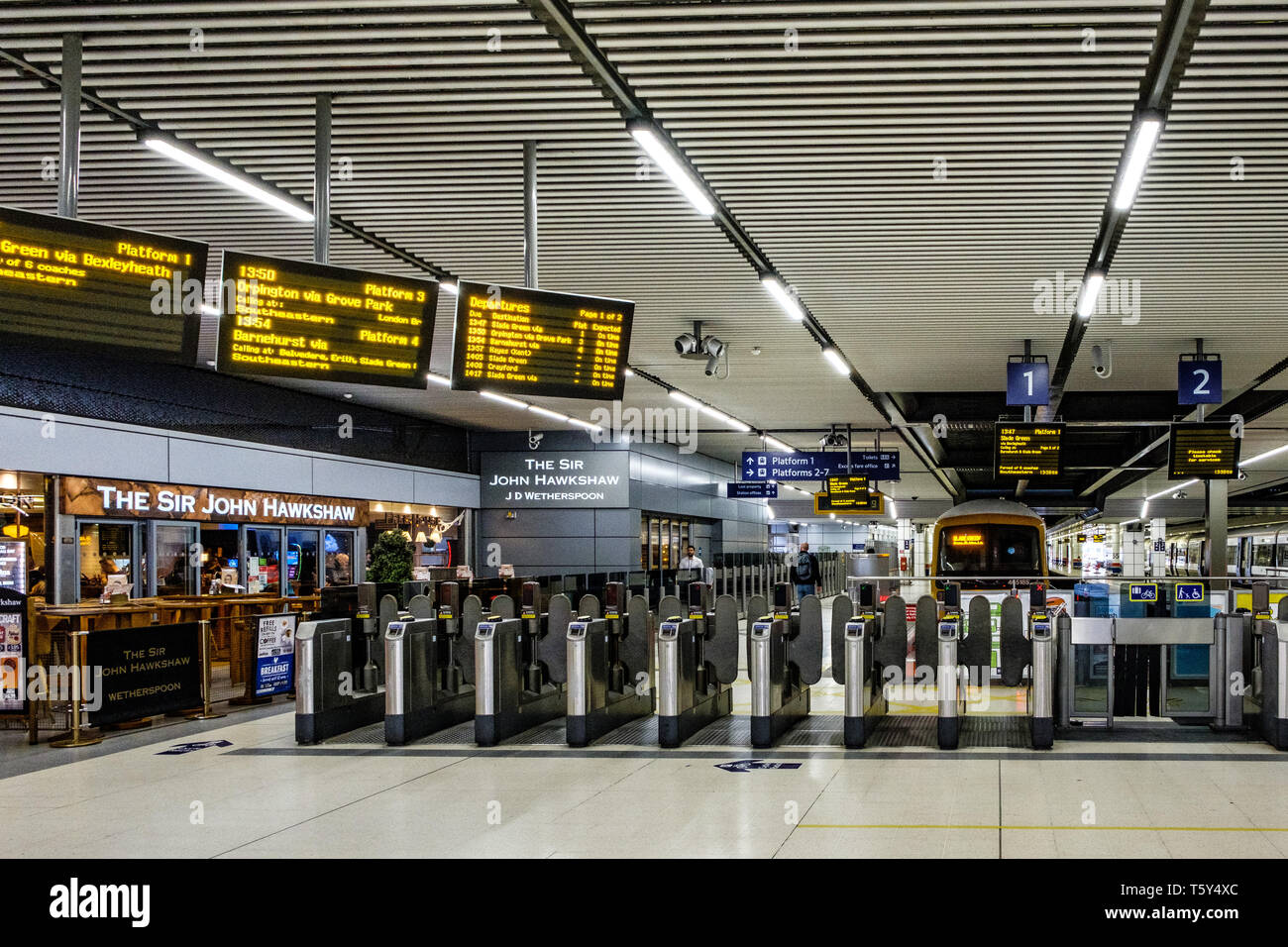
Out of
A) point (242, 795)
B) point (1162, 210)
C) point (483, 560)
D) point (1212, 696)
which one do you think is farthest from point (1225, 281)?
point (483, 560)

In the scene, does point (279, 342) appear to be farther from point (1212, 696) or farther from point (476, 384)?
point (1212, 696)

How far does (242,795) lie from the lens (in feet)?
23.3

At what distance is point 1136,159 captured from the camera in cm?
671

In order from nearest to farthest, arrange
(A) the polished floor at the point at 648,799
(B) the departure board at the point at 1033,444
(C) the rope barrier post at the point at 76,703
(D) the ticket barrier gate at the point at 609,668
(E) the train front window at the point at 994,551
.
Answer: (A) the polished floor at the point at 648,799, (D) the ticket barrier gate at the point at 609,668, (C) the rope barrier post at the point at 76,703, (B) the departure board at the point at 1033,444, (E) the train front window at the point at 994,551

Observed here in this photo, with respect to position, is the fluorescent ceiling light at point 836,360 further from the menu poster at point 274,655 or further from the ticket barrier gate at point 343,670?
the menu poster at point 274,655

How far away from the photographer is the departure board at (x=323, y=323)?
6129 millimetres

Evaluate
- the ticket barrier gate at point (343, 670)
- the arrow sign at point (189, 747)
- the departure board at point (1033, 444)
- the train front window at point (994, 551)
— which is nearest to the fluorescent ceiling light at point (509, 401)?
the ticket barrier gate at point (343, 670)

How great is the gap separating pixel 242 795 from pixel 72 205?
3.66 meters

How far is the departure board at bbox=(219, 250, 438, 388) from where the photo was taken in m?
6.13

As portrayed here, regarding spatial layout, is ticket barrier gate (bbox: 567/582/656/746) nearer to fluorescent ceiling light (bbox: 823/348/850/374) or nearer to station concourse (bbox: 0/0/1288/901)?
station concourse (bbox: 0/0/1288/901)

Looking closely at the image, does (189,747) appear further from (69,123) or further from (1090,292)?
(1090,292)

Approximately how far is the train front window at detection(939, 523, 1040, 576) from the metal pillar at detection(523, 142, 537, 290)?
14571mm

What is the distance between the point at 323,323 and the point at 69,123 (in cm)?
156

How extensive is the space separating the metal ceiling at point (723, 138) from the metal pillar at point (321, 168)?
112 mm
